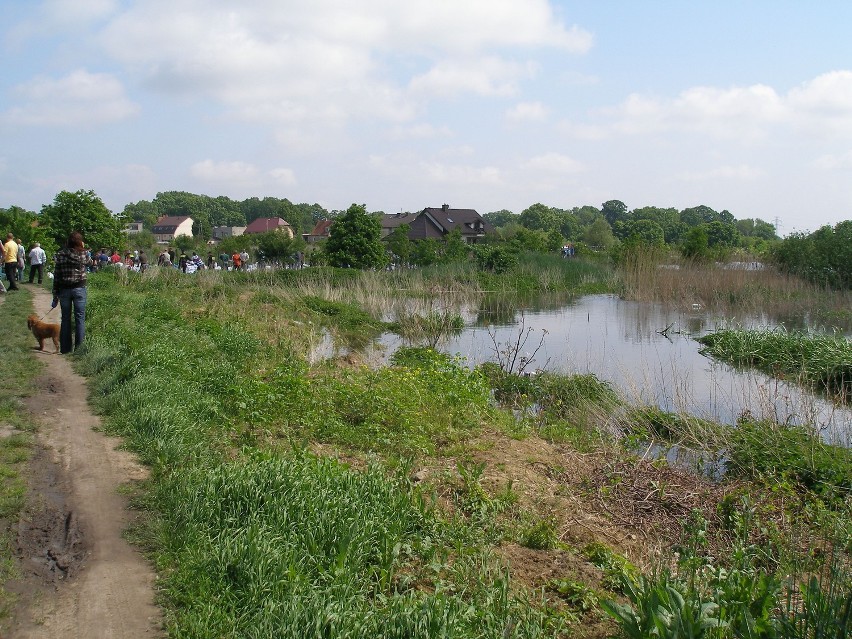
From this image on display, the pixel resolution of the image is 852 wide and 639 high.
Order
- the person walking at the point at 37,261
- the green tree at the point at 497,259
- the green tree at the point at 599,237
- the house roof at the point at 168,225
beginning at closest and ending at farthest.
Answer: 1. the person walking at the point at 37,261
2. the green tree at the point at 497,259
3. the green tree at the point at 599,237
4. the house roof at the point at 168,225

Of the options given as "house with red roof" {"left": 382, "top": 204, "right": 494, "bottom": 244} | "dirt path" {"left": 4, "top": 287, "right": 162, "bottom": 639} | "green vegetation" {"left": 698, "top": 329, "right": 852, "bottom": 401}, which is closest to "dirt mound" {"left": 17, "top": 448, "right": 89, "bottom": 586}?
A: "dirt path" {"left": 4, "top": 287, "right": 162, "bottom": 639}

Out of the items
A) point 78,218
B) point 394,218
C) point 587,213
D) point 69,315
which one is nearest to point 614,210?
point 587,213

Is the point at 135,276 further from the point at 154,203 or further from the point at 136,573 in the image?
the point at 154,203

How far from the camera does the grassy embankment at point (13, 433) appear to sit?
4.48m

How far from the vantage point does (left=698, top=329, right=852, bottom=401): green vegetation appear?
498 inches

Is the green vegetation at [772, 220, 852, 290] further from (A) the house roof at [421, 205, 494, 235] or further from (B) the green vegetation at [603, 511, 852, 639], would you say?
(A) the house roof at [421, 205, 494, 235]


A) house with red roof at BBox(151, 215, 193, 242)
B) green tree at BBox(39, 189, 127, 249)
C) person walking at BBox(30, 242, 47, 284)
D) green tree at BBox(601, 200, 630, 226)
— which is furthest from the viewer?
green tree at BBox(601, 200, 630, 226)

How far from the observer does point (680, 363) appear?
15266 mm

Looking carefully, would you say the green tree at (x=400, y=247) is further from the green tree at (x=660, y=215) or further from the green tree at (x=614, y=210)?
the green tree at (x=614, y=210)

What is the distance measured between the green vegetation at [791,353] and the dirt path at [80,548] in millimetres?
10095

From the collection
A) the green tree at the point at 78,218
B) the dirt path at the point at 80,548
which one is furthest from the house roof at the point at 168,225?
the dirt path at the point at 80,548

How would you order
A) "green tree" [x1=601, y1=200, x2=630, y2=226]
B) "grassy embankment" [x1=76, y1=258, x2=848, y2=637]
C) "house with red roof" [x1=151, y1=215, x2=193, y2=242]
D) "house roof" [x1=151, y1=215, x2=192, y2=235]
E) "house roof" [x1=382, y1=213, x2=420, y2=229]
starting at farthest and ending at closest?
1. "green tree" [x1=601, y1=200, x2=630, y2=226]
2. "house roof" [x1=151, y1=215, x2=192, y2=235]
3. "house with red roof" [x1=151, y1=215, x2=193, y2=242]
4. "house roof" [x1=382, y1=213, x2=420, y2=229]
5. "grassy embankment" [x1=76, y1=258, x2=848, y2=637]

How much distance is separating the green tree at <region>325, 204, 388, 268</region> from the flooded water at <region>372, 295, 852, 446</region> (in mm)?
11638

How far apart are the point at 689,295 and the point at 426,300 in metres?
9.51
